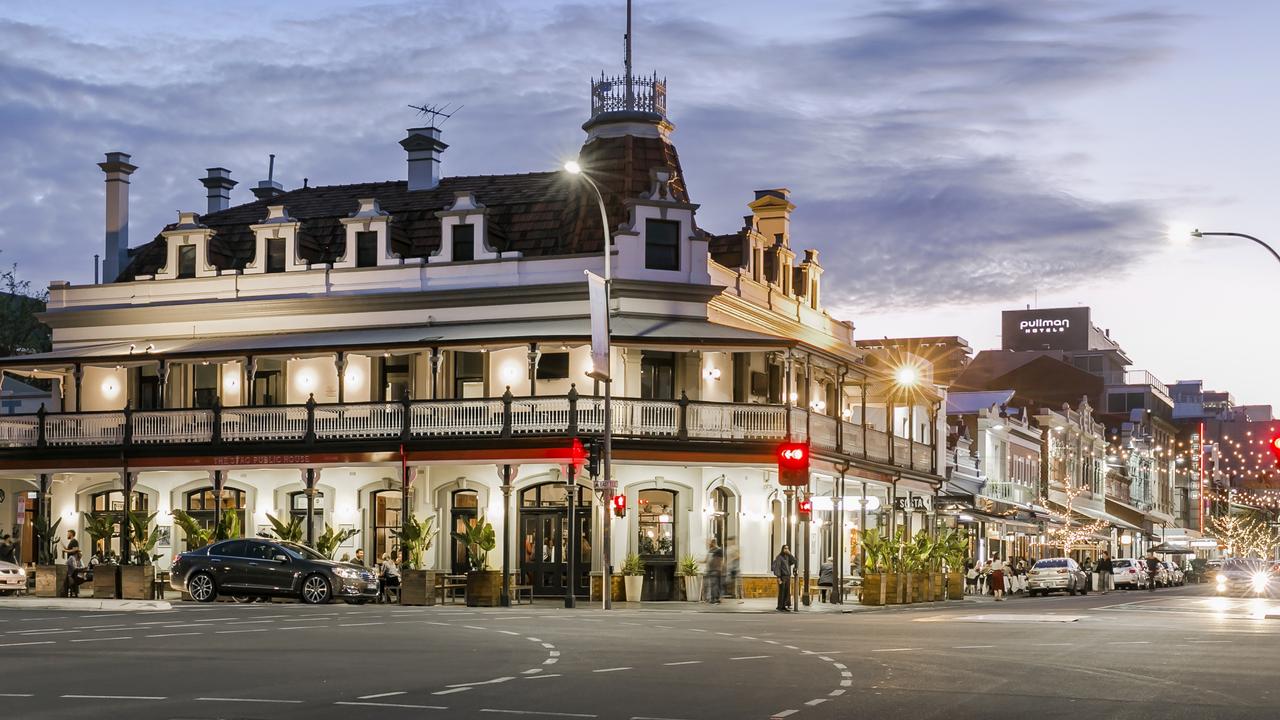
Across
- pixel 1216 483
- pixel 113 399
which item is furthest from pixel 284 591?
pixel 1216 483

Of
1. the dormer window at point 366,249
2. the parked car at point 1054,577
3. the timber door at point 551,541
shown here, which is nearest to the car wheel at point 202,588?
the timber door at point 551,541

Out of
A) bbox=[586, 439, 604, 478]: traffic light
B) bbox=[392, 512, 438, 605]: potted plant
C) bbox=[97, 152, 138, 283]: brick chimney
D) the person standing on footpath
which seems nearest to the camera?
the person standing on footpath

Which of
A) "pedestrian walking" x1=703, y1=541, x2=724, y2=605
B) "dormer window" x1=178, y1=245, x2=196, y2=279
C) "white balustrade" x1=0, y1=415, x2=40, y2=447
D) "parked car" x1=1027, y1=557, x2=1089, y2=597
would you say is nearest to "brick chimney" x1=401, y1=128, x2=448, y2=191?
"dormer window" x1=178, y1=245, x2=196, y2=279

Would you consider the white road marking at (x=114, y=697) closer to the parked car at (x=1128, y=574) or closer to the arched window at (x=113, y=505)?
the arched window at (x=113, y=505)

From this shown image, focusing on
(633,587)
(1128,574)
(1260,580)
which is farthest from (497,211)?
(1128,574)

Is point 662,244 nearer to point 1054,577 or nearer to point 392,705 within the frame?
point 1054,577

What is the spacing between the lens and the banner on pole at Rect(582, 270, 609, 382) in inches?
1561

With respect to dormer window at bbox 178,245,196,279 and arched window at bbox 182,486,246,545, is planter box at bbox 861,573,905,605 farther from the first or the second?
dormer window at bbox 178,245,196,279

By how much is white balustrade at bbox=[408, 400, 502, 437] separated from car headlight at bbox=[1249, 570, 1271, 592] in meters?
32.6

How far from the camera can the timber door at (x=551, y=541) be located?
46.7 meters

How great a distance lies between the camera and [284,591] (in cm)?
3788

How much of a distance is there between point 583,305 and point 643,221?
118 inches

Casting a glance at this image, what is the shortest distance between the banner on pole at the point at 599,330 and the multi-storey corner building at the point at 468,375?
317cm

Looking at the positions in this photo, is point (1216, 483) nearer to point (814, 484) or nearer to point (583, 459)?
point (814, 484)
